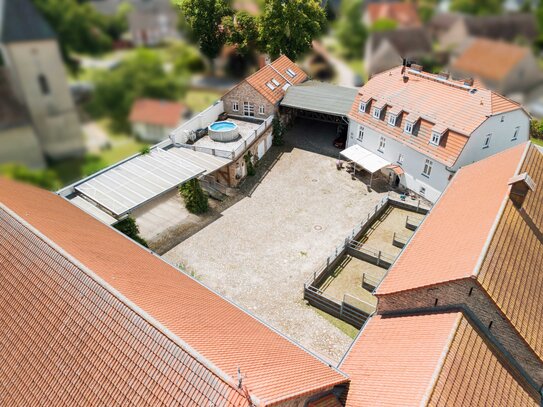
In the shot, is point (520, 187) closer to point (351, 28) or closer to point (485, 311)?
point (485, 311)

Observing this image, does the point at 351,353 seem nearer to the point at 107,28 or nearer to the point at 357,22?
the point at 107,28

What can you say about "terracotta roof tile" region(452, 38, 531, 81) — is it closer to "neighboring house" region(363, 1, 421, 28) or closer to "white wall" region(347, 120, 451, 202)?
"neighboring house" region(363, 1, 421, 28)

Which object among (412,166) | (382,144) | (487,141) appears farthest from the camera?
(382,144)

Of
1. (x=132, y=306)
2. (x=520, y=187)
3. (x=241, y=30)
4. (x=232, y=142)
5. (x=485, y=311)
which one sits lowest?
(x=232, y=142)

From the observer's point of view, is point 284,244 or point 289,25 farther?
point 289,25

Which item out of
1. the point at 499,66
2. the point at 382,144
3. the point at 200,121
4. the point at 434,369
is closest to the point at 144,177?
the point at 200,121

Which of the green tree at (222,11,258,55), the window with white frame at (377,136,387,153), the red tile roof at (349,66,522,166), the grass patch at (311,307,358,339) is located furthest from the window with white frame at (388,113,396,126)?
the green tree at (222,11,258,55)

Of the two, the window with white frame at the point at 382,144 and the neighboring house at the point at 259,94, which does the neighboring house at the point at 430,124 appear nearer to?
the window with white frame at the point at 382,144
